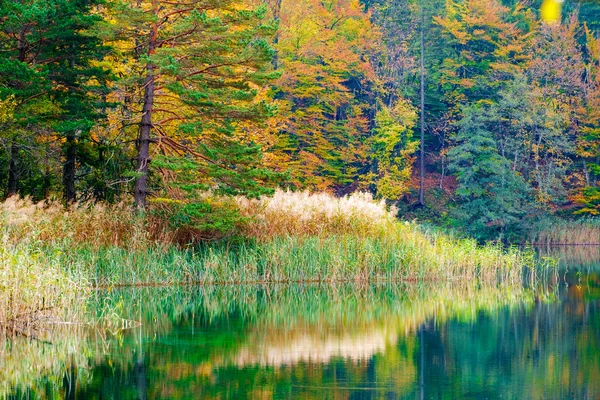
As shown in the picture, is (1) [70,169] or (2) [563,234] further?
(2) [563,234]

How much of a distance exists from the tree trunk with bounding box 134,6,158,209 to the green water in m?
2.87

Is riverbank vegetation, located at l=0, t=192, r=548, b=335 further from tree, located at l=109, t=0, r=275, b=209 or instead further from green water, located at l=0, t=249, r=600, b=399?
tree, located at l=109, t=0, r=275, b=209

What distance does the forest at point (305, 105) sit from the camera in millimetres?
18047

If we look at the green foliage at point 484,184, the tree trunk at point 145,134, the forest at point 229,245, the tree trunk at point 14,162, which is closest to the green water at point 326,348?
the forest at point 229,245

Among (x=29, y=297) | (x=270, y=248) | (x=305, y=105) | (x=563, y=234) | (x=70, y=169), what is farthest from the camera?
(x=305, y=105)

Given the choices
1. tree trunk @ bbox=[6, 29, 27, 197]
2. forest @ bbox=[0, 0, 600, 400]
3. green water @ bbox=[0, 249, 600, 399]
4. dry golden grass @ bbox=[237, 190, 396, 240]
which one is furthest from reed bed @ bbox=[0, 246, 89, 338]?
tree trunk @ bbox=[6, 29, 27, 197]

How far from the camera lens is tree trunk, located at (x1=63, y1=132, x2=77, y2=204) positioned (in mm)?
19672

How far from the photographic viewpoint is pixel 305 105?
38250 millimetres

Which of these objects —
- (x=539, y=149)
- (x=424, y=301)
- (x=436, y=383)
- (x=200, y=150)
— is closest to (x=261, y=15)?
(x=200, y=150)

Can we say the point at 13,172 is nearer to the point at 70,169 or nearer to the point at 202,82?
the point at 70,169

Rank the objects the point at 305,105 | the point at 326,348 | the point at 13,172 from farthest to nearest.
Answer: the point at 305,105, the point at 13,172, the point at 326,348

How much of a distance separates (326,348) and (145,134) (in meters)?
9.43

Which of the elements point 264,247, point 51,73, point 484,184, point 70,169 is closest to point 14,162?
point 70,169

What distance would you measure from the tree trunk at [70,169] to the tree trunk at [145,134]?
1.64 metres
